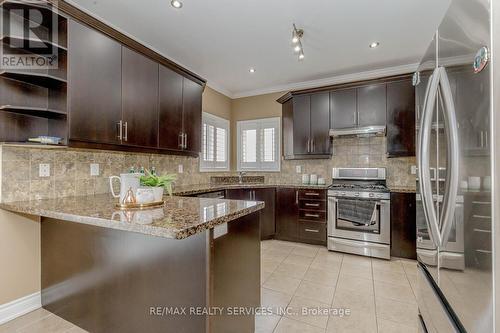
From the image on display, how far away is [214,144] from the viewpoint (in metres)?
4.64

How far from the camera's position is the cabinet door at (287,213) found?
12.7 ft

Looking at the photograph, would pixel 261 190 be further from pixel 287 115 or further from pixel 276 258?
pixel 287 115

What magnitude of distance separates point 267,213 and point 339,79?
8.61ft

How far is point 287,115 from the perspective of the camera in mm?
4328

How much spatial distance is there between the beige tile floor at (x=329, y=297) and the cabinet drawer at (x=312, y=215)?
21.3 inches

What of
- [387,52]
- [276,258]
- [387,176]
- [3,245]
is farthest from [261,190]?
[3,245]

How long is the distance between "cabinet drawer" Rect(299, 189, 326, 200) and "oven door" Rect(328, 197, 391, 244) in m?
0.14

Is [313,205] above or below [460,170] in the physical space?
below

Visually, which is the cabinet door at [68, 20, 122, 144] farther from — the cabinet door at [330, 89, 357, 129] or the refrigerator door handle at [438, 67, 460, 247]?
the cabinet door at [330, 89, 357, 129]

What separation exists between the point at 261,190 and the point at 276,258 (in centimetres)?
115

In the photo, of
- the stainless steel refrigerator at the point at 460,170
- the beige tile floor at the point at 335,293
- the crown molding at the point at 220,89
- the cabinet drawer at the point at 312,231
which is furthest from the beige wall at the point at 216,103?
the stainless steel refrigerator at the point at 460,170

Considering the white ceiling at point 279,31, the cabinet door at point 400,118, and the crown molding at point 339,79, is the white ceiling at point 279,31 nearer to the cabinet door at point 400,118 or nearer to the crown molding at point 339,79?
the crown molding at point 339,79

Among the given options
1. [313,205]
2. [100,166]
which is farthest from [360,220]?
[100,166]

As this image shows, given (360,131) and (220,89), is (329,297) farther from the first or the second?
(220,89)
